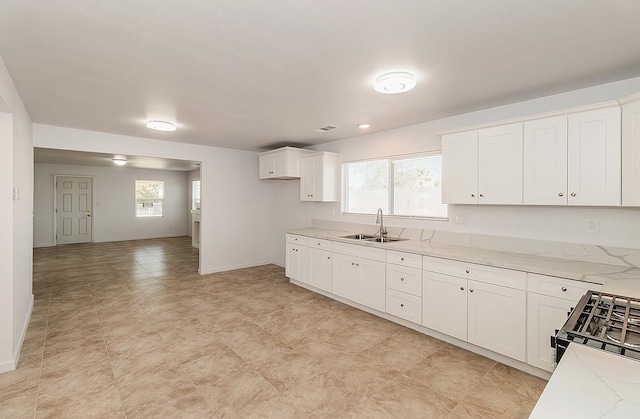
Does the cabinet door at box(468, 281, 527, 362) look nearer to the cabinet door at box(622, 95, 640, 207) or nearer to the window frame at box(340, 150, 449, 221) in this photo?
the cabinet door at box(622, 95, 640, 207)

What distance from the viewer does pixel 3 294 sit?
8.09 feet

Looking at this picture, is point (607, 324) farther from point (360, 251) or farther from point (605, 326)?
point (360, 251)

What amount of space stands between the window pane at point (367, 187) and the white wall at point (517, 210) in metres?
0.16

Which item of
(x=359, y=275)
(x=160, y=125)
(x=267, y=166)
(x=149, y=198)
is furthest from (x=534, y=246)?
(x=149, y=198)

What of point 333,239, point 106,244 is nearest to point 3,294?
point 333,239

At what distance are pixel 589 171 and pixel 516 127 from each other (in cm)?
68

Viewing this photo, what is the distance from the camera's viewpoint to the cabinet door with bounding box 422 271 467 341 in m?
2.82

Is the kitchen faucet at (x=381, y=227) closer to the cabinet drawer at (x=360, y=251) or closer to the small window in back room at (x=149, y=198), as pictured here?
the cabinet drawer at (x=360, y=251)

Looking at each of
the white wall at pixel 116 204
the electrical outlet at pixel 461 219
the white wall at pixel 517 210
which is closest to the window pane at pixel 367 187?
the white wall at pixel 517 210

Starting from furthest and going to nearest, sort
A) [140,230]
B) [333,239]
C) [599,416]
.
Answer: [140,230]
[333,239]
[599,416]

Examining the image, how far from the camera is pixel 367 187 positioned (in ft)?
15.4

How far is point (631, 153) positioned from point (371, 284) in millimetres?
2586

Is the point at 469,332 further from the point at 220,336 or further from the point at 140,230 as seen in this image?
the point at 140,230

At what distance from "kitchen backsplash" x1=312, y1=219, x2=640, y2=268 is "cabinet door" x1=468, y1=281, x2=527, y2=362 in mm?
659
